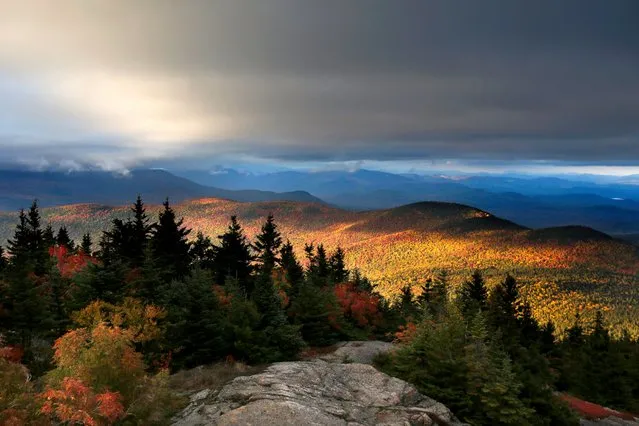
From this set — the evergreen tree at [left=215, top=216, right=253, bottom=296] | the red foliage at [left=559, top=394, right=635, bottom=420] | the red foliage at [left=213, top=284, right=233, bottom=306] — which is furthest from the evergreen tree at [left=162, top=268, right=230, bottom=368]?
the red foliage at [left=559, top=394, right=635, bottom=420]

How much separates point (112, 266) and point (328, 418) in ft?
74.7

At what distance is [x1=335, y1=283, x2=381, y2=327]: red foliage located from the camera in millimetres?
56875

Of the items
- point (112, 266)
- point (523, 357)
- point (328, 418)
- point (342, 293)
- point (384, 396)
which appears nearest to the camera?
point (328, 418)

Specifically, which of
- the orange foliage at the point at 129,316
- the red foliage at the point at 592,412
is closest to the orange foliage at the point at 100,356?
the orange foliage at the point at 129,316

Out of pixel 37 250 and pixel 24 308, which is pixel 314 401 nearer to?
pixel 24 308

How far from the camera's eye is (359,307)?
57594 millimetres

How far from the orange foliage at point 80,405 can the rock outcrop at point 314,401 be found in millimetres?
3778

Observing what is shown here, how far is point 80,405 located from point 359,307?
47730 mm

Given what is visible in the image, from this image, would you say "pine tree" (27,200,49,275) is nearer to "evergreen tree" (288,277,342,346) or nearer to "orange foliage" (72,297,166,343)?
"orange foliage" (72,297,166,343)

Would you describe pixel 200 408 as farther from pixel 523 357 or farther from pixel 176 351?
pixel 523 357

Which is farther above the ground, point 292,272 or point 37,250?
point 37,250

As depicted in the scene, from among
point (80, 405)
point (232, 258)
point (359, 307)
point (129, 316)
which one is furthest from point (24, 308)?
point (359, 307)

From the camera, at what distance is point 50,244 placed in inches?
2795

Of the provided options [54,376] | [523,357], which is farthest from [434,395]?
[523,357]
